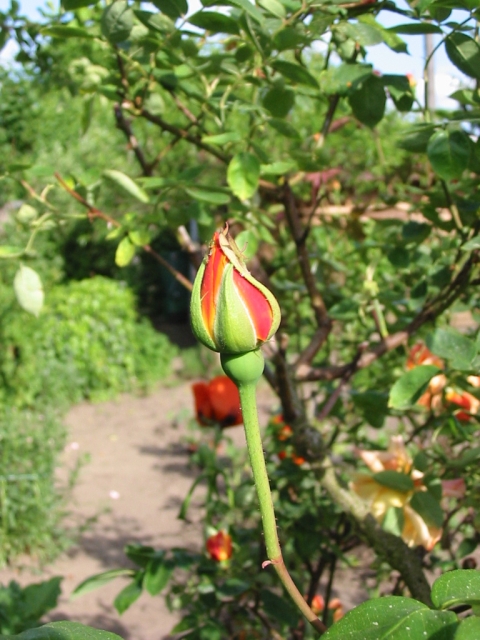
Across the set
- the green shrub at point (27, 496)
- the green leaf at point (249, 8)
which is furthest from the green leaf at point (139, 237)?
the green shrub at point (27, 496)

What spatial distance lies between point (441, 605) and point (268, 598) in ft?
2.27

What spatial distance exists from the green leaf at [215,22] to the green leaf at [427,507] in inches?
20.3

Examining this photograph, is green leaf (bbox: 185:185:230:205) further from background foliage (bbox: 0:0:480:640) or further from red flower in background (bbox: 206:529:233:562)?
red flower in background (bbox: 206:529:233:562)

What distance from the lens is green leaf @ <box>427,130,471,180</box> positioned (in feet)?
2.12

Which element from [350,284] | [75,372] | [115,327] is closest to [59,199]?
[115,327]

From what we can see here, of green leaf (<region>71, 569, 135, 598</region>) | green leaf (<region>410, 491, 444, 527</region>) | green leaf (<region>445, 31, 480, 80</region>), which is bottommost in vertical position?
green leaf (<region>71, 569, 135, 598</region>)

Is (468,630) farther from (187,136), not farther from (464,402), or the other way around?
(187,136)

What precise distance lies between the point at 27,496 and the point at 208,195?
2.34 metres

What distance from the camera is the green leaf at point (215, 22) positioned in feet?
2.15

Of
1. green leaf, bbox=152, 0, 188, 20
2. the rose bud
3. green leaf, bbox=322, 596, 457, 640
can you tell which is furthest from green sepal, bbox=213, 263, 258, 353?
green leaf, bbox=152, 0, 188, 20

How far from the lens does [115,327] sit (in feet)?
17.4

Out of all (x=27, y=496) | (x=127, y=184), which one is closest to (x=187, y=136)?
(x=127, y=184)

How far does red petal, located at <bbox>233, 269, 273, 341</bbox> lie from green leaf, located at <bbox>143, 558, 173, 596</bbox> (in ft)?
2.19

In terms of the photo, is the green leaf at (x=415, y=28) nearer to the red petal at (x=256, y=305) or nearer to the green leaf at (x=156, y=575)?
the red petal at (x=256, y=305)
